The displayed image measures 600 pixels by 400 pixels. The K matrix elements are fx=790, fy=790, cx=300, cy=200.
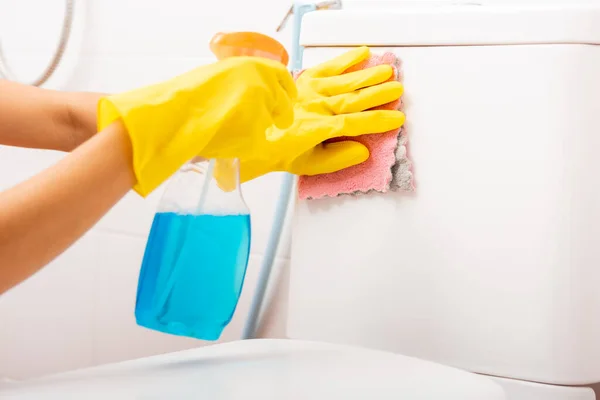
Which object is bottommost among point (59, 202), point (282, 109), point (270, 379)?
point (270, 379)

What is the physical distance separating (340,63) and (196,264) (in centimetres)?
26

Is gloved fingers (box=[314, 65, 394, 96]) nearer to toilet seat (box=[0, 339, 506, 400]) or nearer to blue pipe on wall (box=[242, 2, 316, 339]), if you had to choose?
Result: blue pipe on wall (box=[242, 2, 316, 339])

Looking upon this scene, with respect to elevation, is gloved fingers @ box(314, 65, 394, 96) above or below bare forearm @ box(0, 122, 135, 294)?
above

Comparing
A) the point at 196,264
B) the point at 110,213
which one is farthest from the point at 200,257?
the point at 110,213

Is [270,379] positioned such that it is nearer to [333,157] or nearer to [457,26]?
[333,157]

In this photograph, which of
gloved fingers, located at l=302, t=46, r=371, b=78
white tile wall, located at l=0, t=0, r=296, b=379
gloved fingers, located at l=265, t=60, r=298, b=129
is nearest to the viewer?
gloved fingers, located at l=265, t=60, r=298, b=129

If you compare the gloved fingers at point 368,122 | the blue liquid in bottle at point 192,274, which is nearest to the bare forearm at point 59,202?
the blue liquid in bottle at point 192,274

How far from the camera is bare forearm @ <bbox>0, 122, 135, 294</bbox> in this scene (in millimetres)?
552

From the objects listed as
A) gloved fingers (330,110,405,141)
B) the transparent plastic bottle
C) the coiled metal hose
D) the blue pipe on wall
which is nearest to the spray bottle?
the transparent plastic bottle

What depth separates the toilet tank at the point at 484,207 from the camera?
712 millimetres

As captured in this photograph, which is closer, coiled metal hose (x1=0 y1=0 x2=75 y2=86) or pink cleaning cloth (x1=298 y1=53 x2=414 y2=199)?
pink cleaning cloth (x1=298 y1=53 x2=414 y2=199)

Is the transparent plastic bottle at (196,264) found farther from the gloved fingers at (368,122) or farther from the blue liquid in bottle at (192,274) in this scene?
the gloved fingers at (368,122)

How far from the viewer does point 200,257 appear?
2.31 feet

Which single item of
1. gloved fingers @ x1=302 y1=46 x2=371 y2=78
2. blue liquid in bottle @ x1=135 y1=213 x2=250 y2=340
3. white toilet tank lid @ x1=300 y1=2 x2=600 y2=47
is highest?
white toilet tank lid @ x1=300 y1=2 x2=600 y2=47
